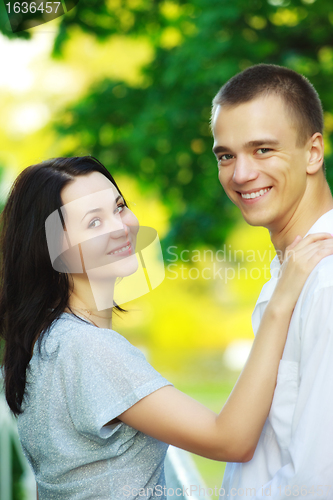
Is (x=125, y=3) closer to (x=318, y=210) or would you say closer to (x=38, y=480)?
(x=318, y=210)

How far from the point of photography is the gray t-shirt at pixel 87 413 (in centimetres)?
153

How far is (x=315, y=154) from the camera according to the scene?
5.77 feet

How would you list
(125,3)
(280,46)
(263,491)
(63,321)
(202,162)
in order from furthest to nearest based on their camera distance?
(125,3) → (202,162) → (280,46) → (63,321) → (263,491)

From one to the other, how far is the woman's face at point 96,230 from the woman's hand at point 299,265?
1.88 feet

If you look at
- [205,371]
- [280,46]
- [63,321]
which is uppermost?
[280,46]

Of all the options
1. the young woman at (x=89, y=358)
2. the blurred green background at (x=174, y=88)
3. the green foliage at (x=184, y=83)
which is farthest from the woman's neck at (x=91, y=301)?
the green foliage at (x=184, y=83)

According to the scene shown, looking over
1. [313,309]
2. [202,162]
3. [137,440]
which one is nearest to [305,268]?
[313,309]

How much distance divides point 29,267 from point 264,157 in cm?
91

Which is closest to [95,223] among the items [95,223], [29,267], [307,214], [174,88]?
[95,223]

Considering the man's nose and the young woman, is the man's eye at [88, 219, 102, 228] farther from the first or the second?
the man's nose

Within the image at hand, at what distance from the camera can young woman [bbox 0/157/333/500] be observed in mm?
1467

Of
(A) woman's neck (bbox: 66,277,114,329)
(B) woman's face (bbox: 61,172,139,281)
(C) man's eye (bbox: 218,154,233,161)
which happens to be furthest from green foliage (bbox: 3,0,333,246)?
(A) woman's neck (bbox: 66,277,114,329)

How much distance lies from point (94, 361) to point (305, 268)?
70 centimetres

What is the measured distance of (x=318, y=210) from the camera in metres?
1.74
